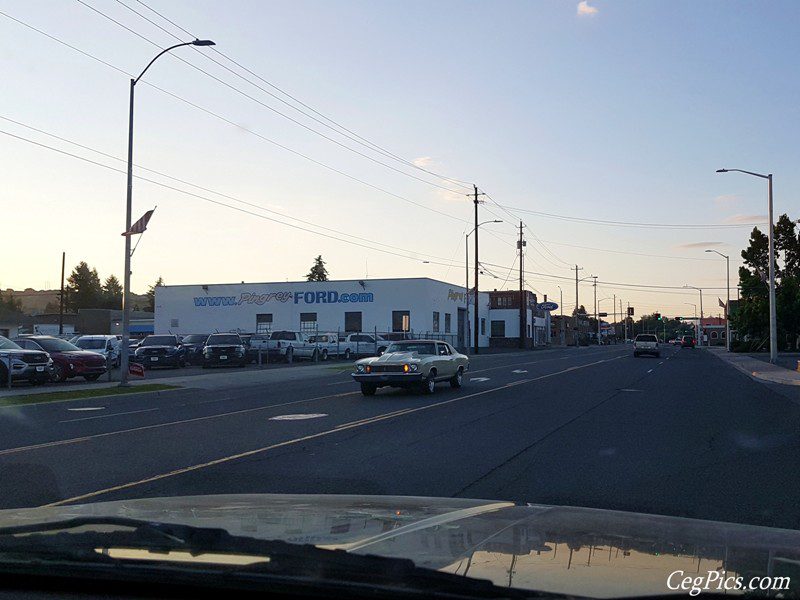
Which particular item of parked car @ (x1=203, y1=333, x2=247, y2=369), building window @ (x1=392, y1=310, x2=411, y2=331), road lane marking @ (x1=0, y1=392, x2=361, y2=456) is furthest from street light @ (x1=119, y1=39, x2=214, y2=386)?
building window @ (x1=392, y1=310, x2=411, y2=331)

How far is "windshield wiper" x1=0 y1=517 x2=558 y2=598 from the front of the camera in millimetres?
2660

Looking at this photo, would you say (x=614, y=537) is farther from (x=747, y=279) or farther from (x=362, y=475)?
(x=747, y=279)

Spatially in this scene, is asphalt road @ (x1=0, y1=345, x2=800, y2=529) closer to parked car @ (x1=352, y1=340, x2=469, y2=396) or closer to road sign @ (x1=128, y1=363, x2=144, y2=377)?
parked car @ (x1=352, y1=340, x2=469, y2=396)

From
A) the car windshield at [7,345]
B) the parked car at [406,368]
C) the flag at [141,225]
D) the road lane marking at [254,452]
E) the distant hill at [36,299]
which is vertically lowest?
the road lane marking at [254,452]

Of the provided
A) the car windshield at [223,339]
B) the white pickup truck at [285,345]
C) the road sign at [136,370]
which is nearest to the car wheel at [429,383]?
the road sign at [136,370]

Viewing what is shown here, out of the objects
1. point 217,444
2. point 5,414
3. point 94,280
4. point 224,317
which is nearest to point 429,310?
point 224,317

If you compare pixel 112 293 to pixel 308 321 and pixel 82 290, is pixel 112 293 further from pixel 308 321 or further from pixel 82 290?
pixel 308 321

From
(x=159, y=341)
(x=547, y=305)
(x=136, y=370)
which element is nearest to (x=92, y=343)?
(x=159, y=341)

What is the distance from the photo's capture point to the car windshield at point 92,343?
35688mm

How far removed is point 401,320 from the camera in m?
68.2

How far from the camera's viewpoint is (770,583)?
288 cm

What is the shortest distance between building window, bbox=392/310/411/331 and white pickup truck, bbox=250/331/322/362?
66.2 feet

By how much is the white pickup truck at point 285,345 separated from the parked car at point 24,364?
19007mm

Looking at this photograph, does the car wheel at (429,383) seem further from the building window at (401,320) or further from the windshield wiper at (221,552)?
the building window at (401,320)
